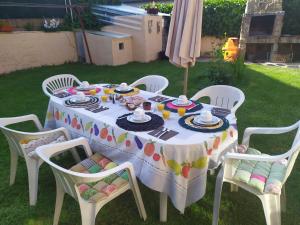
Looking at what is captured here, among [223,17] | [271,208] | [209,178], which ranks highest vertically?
[223,17]

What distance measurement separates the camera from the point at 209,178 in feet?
8.26

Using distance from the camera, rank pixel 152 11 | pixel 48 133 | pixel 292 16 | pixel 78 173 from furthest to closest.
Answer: pixel 292 16 < pixel 152 11 < pixel 48 133 < pixel 78 173

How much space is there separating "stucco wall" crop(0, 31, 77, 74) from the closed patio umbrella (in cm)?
573

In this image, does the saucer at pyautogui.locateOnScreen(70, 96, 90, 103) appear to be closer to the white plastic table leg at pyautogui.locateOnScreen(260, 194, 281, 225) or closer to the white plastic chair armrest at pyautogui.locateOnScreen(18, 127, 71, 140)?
the white plastic chair armrest at pyautogui.locateOnScreen(18, 127, 71, 140)

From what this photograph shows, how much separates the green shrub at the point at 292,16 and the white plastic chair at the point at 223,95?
7.57m

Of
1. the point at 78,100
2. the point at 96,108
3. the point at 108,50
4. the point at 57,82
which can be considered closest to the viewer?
the point at 96,108

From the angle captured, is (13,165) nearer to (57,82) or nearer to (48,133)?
(48,133)

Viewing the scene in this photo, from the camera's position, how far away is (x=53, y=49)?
7.62m

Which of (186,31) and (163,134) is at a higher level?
(186,31)

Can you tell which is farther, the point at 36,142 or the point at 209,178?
the point at 209,178

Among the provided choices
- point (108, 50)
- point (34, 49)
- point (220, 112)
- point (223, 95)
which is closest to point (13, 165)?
point (220, 112)

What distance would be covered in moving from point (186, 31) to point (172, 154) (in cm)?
145

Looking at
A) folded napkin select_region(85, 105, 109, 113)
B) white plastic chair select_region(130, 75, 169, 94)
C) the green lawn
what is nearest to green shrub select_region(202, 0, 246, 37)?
the green lawn

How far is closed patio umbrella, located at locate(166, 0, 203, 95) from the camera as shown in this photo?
8.20 ft
